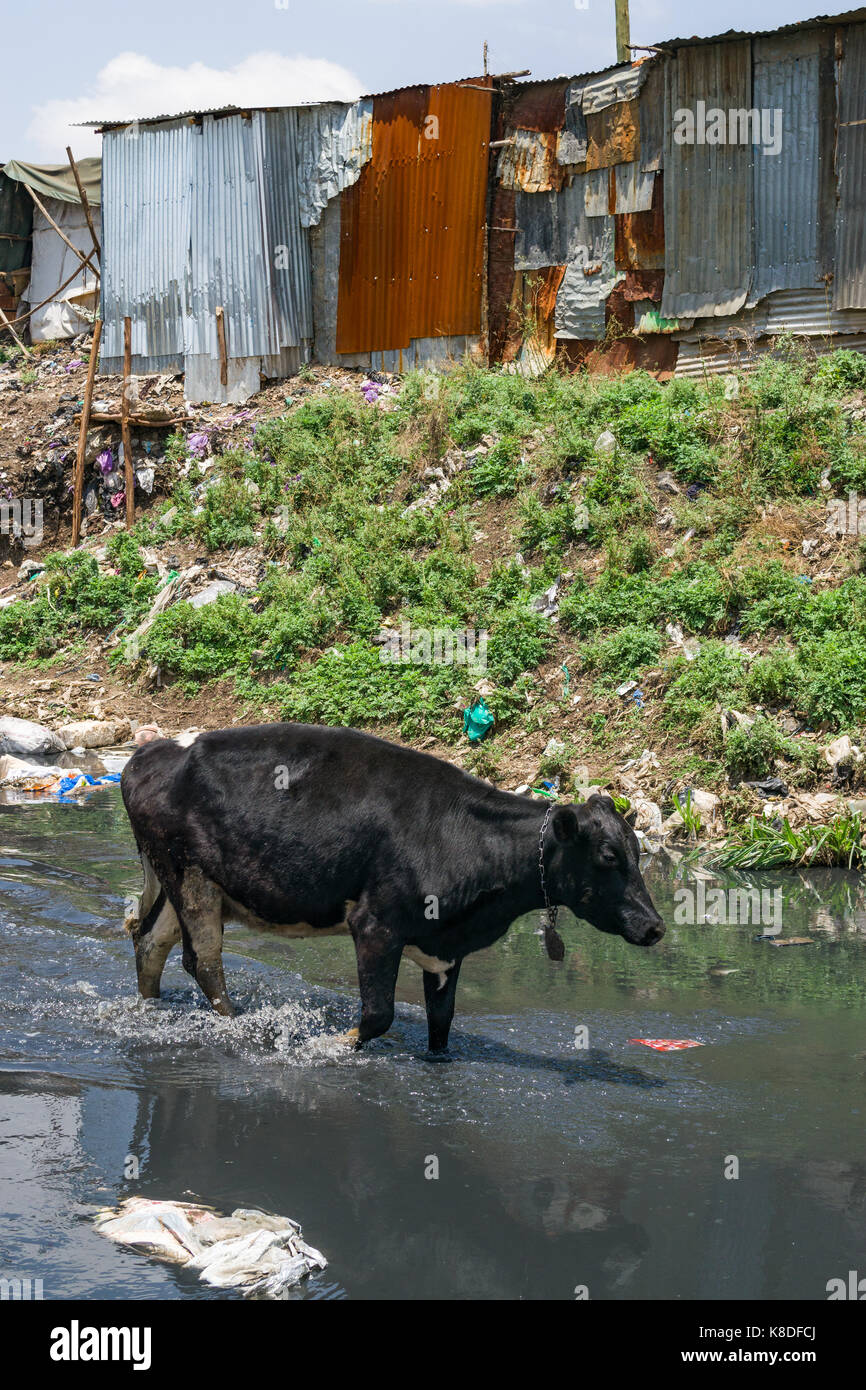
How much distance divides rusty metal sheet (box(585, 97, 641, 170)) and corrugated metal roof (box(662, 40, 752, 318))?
546mm

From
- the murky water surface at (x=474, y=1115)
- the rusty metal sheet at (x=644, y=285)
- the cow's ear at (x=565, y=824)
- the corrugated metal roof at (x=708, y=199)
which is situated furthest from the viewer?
the rusty metal sheet at (x=644, y=285)

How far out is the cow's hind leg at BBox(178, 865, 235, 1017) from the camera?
22.7 ft

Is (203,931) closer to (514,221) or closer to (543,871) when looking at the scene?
(543,871)

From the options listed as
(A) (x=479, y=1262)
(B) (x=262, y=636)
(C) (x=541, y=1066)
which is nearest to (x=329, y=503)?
(B) (x=262, y=636)

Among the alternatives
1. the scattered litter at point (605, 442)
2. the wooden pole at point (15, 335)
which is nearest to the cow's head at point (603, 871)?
the scattered litter at point (605, 442)

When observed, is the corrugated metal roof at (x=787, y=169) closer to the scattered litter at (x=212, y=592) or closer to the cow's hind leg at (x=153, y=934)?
the scattered litter at (x=212, y=592)

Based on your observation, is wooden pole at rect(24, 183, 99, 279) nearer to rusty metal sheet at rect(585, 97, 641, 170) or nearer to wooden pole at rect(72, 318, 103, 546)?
wooden pole at rect(72, 318, 103, 546)

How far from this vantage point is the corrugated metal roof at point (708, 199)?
17844 millimetres

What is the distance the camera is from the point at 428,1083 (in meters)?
6.29

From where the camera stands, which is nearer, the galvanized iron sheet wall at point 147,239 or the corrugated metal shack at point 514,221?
the corrugated metal shack at point 514,221

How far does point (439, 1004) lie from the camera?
21.7 feet

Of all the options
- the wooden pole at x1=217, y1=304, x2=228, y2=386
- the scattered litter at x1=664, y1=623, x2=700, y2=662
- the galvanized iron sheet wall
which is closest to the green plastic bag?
the scattered litter at x1=664, y1=623, x2=700, y2=662

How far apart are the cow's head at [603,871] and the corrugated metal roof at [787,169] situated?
43.8 feet

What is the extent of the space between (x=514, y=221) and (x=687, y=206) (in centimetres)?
301
